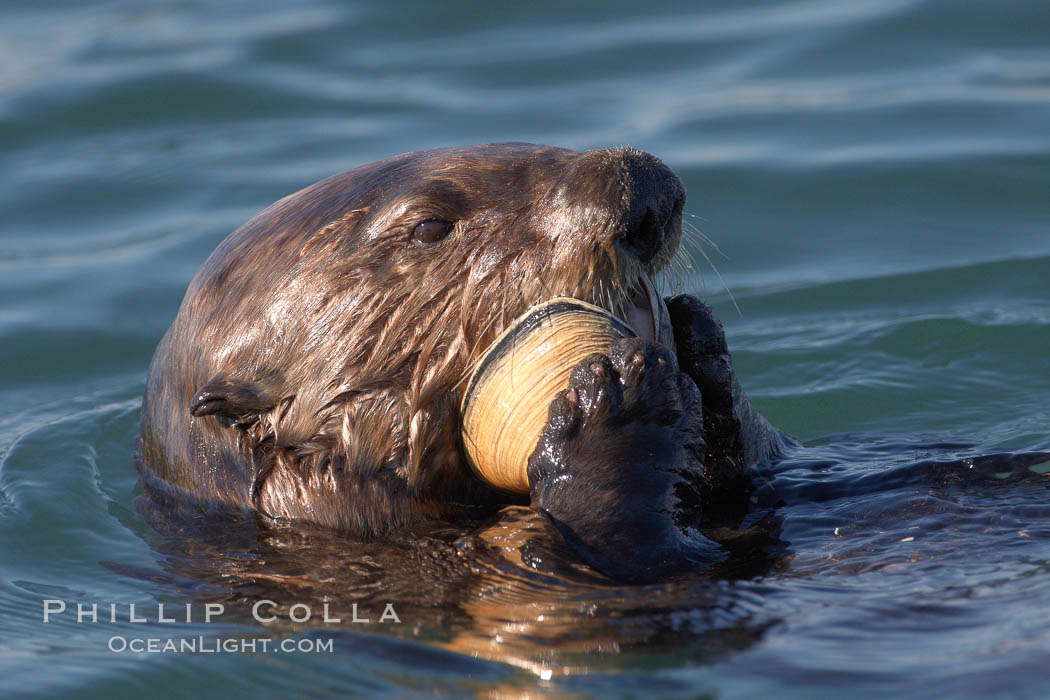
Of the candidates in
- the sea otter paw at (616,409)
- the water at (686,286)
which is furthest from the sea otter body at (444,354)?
the water at (686,286)

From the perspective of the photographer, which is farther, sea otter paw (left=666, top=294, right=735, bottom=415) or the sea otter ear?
sea otter paw (left=666, top=294, right=735, bottom=415)

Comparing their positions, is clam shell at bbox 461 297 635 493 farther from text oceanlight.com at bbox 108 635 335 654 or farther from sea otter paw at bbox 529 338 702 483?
text oceanlight.com at bbox 108 635 335 654

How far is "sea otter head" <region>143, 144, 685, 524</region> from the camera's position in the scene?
146 inches

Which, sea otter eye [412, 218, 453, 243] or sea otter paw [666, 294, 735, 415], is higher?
sea otter eye [412, 218, 453, 243]

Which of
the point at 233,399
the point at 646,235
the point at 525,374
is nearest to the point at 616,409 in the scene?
the point at 525,374

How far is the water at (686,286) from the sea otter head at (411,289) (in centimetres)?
34

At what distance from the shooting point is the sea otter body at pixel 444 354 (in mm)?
3459

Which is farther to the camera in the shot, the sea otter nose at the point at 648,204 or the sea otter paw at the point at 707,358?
the sea otter paw at the point at 707,358

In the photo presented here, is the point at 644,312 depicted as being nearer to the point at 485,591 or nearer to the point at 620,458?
the point at 620,458

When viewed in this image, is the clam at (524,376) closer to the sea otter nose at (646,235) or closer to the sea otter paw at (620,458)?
the sea otter paw at (620,458)

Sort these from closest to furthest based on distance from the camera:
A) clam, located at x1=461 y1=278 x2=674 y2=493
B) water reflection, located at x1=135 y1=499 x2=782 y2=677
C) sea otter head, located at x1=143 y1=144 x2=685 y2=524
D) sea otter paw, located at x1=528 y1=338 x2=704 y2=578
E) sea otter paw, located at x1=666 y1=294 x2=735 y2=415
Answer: water reflection, located at x1=135 y1=499 x2=782 y2=677 → sea otter paw, located at x1=528 y1=338 x2=704 y2=578 → clam, located at x1=461 y1=278 x2=674 y2=493 → sea otter head, located at x1=143 y1=144 x2=685 y2=524 → sea otter paw, located at x1=666 y1=294 x2=735 y2=415

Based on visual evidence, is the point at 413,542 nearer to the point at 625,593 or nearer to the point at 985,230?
the point at 625,593

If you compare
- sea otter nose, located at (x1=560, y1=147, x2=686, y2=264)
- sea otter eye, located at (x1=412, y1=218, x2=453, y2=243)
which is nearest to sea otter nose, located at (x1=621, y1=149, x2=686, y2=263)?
sea otter nose, located at (x1=560, y1=147, x2=686, y2=264)

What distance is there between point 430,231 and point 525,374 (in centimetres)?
59
